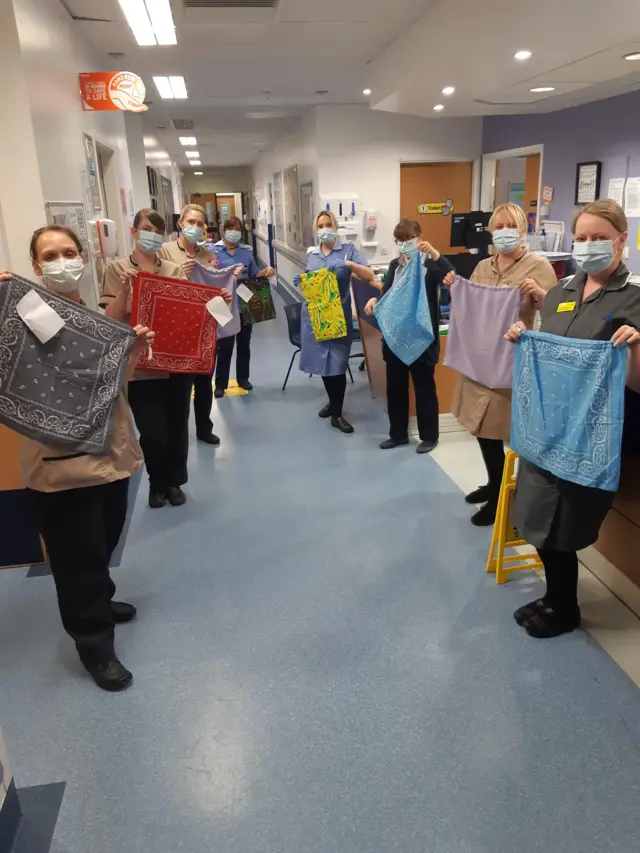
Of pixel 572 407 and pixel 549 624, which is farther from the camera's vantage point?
pixel 549 624

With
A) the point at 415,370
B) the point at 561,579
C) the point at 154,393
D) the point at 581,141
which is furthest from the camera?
the point at 581,141

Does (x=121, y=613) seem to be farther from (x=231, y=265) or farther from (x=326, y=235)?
(x=231, y=265)

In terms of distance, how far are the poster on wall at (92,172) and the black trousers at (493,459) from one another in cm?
318

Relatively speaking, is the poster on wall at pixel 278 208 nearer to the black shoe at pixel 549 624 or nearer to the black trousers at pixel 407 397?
the black trousers at pixel 407 397

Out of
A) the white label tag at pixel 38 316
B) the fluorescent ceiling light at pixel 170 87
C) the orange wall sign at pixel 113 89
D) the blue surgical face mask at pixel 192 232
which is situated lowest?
the white label tag at pixel 38 316

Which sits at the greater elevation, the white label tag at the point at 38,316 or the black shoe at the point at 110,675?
the white label tag at the point at 38,316

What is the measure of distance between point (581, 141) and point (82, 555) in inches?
249

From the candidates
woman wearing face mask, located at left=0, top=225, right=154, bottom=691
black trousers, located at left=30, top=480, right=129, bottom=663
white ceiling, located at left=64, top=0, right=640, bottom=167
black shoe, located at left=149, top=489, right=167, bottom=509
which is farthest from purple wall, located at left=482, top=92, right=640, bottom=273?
black trousers, located at left=30, top=480, right=129, bottom=663

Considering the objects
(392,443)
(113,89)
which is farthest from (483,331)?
(113,89)

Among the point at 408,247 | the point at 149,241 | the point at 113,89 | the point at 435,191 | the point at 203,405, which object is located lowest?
the point at 203,405

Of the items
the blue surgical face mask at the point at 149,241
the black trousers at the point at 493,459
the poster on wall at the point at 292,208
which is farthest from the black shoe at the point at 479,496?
the poster on wall at the point at 292,208

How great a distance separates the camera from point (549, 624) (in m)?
2.35

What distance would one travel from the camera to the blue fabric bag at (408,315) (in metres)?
3.77

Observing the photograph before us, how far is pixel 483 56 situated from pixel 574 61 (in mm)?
609
